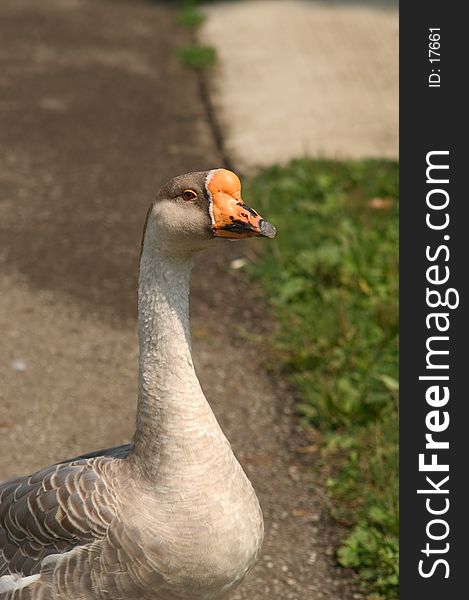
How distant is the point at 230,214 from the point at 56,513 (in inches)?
49.4

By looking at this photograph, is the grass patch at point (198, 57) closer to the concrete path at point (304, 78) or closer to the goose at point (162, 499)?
the concrete path at point (304, 78)

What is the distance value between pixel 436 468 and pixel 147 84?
669 centimetres

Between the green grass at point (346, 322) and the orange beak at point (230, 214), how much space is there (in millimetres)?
1999

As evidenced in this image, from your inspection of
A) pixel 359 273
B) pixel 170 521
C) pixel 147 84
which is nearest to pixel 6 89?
pixel 147 84

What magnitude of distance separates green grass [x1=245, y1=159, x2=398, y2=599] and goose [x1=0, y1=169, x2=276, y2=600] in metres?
1.35

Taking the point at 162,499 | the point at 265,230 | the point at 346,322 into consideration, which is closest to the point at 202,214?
the point at 265,230

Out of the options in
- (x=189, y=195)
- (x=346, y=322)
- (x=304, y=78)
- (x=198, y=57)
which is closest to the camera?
(x=189, y=195)

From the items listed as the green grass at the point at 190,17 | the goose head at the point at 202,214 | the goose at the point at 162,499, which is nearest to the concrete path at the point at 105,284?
the green grass at the point at 190,17

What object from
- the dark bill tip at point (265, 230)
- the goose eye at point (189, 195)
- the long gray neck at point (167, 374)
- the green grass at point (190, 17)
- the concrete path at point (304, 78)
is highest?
the green grass at point (190, 17)

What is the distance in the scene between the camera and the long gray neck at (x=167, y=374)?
3531 millimetres

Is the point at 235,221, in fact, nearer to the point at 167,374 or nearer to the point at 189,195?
the point at 189,195

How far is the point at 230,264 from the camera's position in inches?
294

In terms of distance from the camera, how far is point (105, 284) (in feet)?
23.5

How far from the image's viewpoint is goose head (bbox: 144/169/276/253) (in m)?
3.32
